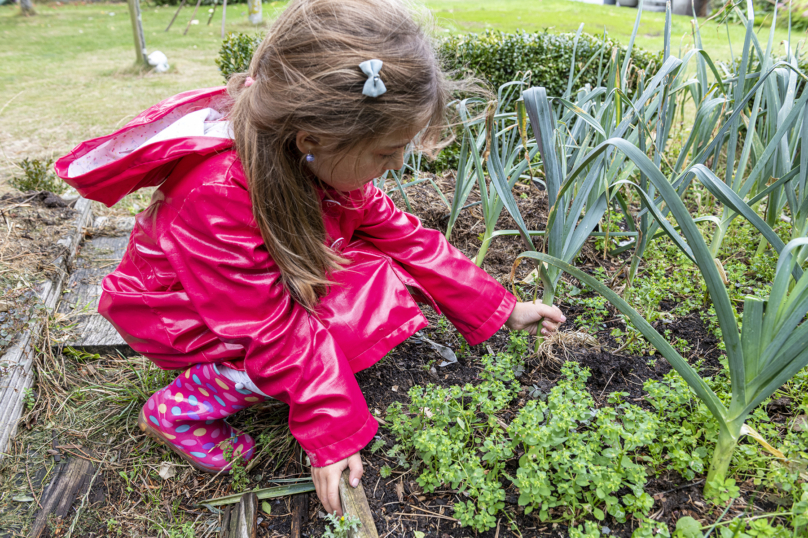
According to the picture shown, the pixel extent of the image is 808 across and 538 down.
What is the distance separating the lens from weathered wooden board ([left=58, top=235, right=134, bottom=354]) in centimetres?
200

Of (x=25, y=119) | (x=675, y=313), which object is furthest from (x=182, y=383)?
(x=25, y=119)

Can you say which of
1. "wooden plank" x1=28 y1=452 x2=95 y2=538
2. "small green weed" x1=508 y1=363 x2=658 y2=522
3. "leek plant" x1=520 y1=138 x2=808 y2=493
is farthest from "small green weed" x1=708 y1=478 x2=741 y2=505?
"wooden plank" x1=28 y1=452 x2=95 y2=538

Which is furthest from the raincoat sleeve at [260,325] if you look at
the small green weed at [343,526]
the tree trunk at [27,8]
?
the tree trunk at [27,8]

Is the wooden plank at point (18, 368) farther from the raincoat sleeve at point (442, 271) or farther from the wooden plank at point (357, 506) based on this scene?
the raincoat sleeve at point (442, 271)

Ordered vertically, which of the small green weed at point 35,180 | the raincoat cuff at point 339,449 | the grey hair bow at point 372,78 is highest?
the grey hair bow at point 372,78

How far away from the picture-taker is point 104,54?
27.9 feet

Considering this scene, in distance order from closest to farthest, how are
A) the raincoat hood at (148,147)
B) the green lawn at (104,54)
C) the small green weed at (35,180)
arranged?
1. the raincoat hood at (148,147)
2. the small green weed at (35,180)
3. the green lawn at (104,54)

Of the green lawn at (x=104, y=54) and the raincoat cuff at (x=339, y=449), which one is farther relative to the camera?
the green lawn at (x=104, y=54)

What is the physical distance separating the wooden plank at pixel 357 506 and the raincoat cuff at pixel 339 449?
51 millimetres

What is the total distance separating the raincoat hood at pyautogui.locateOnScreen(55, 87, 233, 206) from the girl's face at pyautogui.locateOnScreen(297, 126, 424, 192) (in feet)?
0.90

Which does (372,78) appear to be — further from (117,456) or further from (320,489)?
(117,456)

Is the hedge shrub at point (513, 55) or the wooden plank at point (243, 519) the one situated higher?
the hedge shrub at point (513, 55)

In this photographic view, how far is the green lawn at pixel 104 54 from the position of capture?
4836mm

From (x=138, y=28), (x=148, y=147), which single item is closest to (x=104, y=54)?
(x=138, y=28)
